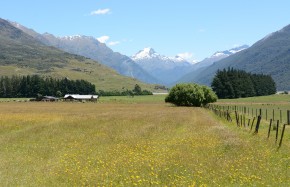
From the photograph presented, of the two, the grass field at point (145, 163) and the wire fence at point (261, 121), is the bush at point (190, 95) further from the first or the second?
the grass field at point (145, 163)

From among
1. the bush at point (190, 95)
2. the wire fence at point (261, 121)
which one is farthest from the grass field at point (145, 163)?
the bush at point (190, 95)

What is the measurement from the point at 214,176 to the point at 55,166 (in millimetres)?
7732

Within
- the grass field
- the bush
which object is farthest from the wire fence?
the bush

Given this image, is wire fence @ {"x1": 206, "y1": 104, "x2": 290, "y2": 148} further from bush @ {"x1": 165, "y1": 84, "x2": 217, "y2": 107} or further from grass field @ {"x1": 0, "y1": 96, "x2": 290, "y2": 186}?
bush @ {"x1": 165, "y1": 84, "x2": 217, "y2": 107}

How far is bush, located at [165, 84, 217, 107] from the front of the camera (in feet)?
384

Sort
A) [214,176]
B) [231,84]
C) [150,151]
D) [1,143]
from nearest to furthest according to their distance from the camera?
1. [214,176]
2. [150,151]
3. [1,143]
4. [231,84]

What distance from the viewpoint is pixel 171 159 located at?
20109mm

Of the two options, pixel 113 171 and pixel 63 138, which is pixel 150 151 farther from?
pixel 63 138

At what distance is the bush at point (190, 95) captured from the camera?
384 feet

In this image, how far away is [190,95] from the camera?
382 ft

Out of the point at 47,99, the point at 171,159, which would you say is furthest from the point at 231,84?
the point at 171,159

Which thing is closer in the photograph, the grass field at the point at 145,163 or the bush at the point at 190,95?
the grass field at the point at 145,163

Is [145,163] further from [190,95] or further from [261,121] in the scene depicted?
[190,95]

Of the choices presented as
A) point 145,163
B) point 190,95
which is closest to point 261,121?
point 145,163
